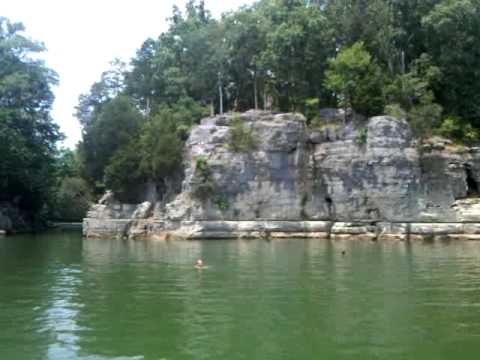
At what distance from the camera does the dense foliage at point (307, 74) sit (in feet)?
140

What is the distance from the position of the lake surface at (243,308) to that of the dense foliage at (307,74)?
19277 mm

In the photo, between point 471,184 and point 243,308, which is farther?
point 471,184

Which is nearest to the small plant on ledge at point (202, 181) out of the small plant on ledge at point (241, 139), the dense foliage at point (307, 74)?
the small plant on ledge at point (241, 139)

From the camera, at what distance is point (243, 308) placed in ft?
44.7

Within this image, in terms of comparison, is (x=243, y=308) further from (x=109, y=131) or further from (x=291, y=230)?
(x=109, y=131)

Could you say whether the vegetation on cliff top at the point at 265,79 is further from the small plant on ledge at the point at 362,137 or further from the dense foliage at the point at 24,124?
the small plant on ledge at the point at 362,137

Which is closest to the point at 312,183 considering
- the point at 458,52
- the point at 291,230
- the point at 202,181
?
the point at 291,230

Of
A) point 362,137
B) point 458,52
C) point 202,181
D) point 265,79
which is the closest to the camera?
point 362,137

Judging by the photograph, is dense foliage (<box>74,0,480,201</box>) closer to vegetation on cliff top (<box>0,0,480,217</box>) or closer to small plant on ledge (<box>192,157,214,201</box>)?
vegetation on cliff top (<box>0,0,480,217</box>)

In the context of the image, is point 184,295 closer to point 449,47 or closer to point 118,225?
point 118,225

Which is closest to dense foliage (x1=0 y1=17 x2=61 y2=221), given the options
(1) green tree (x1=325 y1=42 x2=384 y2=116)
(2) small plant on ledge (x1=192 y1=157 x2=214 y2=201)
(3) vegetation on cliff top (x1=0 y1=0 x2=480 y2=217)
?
(3) vegetation on cliff top (x1=0 y1=0 x2=480 y2=217)

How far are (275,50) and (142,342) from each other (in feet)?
119

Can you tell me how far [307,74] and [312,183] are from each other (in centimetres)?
983

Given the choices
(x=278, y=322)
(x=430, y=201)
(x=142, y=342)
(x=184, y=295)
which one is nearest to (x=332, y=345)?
(x=278, y=322)
